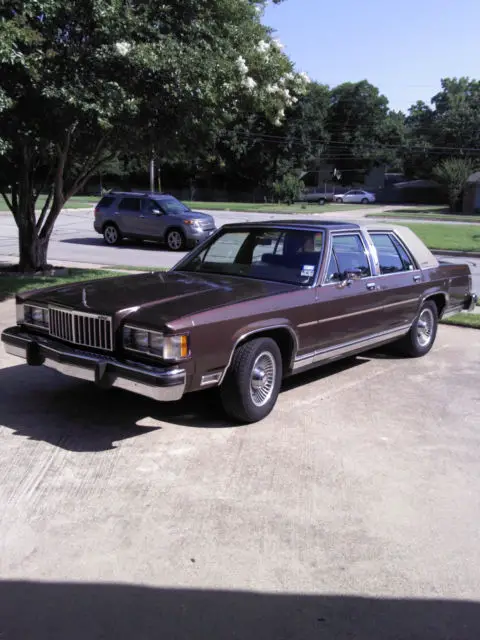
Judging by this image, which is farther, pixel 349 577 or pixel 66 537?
pixel 66 537

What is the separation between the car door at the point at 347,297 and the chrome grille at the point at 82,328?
Answer: 188cm

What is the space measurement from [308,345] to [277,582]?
2.73 m

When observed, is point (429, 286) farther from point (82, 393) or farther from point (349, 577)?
point (349, 577)

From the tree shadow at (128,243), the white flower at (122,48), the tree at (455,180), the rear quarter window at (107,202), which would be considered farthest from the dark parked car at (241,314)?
the tree at (455,180)

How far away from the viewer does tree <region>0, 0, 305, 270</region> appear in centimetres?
848

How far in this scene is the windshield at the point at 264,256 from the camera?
5883 millimetres

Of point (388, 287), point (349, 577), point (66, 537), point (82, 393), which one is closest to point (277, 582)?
point (349, 577)

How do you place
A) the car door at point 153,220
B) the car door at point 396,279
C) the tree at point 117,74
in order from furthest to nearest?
the car door at point 153,220
the tree at point 117,74
the car door at point 396,279

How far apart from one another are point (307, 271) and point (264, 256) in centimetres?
51

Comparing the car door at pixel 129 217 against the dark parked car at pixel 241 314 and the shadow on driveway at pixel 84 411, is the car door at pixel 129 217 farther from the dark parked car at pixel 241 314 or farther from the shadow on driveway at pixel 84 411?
the shadow on driveway at pixel 84 411

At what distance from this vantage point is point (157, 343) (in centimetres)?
459

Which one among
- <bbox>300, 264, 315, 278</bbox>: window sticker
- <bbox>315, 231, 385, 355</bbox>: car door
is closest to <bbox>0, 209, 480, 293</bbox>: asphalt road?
<bbox>315, 231, 385, 355</bbox>: car door

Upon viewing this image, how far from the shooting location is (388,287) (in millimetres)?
6637

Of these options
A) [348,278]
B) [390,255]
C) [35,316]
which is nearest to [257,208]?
[390,255]
